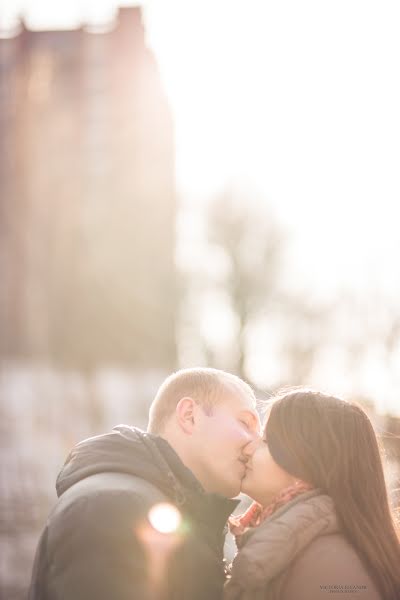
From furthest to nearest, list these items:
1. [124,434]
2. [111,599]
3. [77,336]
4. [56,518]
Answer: [77,336], [124,434], [56,518], [111,599]

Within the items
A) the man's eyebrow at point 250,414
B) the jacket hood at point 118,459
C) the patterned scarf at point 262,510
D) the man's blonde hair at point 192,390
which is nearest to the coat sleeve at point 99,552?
the jacket hood at point 118,459

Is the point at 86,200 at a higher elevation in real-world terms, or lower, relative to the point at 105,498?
higher

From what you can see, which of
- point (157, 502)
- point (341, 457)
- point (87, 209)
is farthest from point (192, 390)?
point (87, 209)

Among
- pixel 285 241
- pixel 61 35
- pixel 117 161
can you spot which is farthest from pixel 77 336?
pixel 61 35

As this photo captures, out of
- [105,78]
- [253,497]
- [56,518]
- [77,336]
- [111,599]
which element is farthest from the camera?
[105,78]

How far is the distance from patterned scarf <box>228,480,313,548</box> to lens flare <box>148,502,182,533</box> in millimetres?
458

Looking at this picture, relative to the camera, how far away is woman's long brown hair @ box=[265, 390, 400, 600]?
3.20 meters

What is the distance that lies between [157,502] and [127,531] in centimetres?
20

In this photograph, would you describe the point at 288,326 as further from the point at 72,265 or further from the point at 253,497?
the point at 253,497

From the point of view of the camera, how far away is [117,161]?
29.6 m

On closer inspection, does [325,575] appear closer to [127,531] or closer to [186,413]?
[127,531]

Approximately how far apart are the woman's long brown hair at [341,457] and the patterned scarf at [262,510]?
6 cm

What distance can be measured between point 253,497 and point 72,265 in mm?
25755

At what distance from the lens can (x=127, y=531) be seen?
8.60 feet
